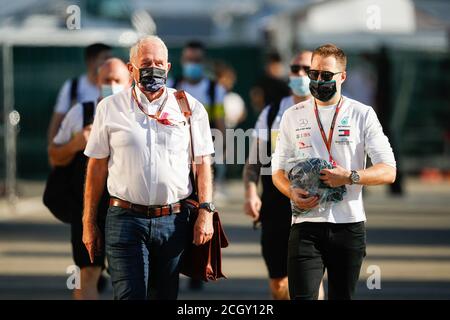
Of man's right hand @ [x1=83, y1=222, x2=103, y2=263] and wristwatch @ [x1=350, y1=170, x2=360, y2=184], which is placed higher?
wristwatch @ [x1=350, y1=170, x2=360, y2=184]

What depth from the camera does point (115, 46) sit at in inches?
806

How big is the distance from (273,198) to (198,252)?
5.05 ft

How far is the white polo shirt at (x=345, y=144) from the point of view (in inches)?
281

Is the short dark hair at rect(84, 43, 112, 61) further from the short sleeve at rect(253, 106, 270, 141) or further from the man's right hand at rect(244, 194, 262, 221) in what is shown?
the man's right hand at rect(244, 194, 262, 221)

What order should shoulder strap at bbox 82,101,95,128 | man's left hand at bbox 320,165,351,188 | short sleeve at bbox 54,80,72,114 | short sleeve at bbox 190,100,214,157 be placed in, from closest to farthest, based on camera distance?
man's left hand at bbox 320,165,351,188 → short sleeve at bbox 190,100,214,157 → shoulder strap at bbox 82,101,95,128 → short sleeve at bbox 54,80,72,114

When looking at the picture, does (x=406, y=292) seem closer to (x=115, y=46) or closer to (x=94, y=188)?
(x=94, y=188)

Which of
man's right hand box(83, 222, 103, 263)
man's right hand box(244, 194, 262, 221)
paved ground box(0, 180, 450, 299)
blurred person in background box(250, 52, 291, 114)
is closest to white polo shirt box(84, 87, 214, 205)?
A: man's right hand box(83, 222, 103, 263)

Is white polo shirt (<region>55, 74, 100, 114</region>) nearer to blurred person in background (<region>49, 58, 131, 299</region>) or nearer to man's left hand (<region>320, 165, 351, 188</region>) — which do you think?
blurred person in background (<region>49, 58, 131, 299</region>)

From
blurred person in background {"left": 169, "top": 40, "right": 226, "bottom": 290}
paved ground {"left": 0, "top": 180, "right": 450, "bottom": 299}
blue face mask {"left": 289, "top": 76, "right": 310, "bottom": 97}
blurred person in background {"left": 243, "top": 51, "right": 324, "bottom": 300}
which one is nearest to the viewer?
blue face mask {"left": 289, "top": 76, "right": 310, "bottom": 97}

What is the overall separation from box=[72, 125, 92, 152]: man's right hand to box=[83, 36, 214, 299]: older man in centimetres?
139

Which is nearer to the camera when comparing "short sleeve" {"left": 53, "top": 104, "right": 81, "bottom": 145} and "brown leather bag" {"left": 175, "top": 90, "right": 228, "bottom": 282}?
"brown leather bag" {"left": 175, "top": 90, "right": 228, "bottom": 282}

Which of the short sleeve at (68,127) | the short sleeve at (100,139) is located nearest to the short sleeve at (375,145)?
the short sleeve at (100,139)

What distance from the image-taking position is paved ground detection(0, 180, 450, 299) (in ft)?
36.3

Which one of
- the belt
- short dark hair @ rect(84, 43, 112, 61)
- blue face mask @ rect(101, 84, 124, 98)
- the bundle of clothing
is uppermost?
short dark hair @ rect(84, 43, 112, 61)
